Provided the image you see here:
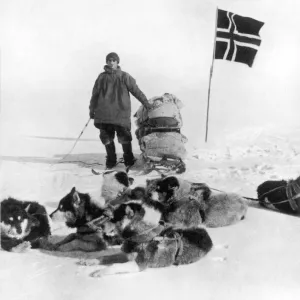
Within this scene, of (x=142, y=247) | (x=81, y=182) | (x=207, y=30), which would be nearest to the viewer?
(x=142, y=247)

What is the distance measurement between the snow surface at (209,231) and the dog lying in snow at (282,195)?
0.20 ft

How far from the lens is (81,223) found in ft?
11.3

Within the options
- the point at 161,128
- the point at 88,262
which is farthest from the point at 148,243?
the point at 161,128

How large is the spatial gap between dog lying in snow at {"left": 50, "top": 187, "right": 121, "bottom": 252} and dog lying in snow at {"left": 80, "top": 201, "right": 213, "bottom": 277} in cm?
7

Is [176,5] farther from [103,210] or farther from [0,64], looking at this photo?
[103,210]

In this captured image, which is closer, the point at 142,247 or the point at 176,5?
the point at 142,247

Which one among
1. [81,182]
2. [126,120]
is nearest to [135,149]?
[126,120]

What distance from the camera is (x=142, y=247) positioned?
3.38 meters

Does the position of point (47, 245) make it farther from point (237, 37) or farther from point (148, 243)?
point (237, 37)

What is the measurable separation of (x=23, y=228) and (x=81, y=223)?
15.2 inches

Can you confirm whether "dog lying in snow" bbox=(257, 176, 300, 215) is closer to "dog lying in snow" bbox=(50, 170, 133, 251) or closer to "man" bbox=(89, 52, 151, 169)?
"man" bbox=(89, 52, 151, 169)

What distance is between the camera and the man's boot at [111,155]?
3941 millimetres

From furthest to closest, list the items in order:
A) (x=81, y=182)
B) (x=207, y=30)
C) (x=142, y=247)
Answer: (x=207, y=30) < (x=81, y=182) < (x=142, y=247)

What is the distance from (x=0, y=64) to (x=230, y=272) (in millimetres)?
2280
